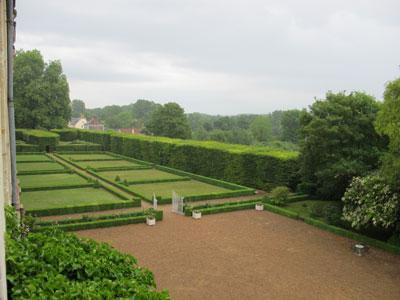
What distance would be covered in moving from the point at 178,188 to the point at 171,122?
34.0 metres

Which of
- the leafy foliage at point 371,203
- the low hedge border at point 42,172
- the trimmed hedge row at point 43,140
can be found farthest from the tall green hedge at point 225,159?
the trimmed hedge row at point 43,140

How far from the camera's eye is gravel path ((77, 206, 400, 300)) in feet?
38.2

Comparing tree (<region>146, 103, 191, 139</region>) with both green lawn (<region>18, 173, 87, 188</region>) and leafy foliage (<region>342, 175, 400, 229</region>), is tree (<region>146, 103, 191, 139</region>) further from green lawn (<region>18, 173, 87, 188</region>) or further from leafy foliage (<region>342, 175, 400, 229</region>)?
leafy foliage (<region>342, 175, 400, 229</region>)

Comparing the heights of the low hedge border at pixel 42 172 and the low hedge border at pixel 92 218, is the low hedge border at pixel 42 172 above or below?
above

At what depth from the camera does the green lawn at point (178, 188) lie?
25.8 m

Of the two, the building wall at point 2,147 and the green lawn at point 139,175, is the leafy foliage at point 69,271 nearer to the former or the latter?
the building wall at point 2,147

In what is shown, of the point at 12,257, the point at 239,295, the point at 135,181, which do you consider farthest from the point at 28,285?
the point at 135,181

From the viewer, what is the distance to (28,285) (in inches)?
165

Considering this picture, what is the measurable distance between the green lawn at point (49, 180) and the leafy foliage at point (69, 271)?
73.0 ft

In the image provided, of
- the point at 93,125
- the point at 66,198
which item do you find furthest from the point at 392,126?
the point at 93,125

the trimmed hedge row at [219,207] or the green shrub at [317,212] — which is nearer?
the green shrub at [317,212]

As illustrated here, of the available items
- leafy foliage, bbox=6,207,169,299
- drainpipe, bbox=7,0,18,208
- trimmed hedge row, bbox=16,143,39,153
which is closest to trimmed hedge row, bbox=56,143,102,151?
trimmed hedge row, bbox=16,143,39,153

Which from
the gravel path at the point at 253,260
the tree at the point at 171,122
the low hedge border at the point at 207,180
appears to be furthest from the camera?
the tree at the point at 171,122

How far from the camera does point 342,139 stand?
18375mm
